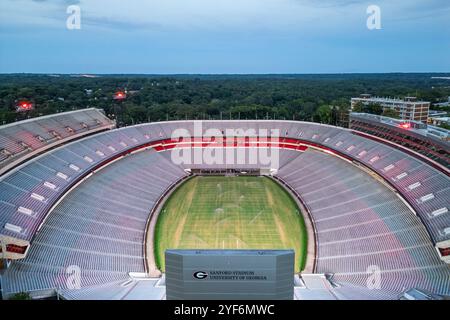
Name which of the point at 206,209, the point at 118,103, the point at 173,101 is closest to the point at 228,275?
the point at 206,209

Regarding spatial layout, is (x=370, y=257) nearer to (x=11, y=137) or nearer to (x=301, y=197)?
(x=301, y=197)

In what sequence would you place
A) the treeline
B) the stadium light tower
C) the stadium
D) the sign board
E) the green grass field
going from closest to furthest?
the sign board < the stadium < the green grass field < the treeline < the stadium light tower

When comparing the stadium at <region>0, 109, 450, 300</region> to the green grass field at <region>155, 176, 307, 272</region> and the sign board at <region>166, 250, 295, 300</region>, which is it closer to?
the green grass field at <region>155, 176, 307, 272</region>

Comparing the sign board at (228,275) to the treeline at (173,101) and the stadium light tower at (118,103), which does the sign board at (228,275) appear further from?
the stadium light tower at (118,103)

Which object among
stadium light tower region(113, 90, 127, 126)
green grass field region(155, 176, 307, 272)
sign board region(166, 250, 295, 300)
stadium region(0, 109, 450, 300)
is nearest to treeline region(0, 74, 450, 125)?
stadium light tower region(113, 90, 127, 126)

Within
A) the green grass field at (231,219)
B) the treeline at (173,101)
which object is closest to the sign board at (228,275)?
the green grass field at (231,219)

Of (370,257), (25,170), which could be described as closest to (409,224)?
(370,257)
